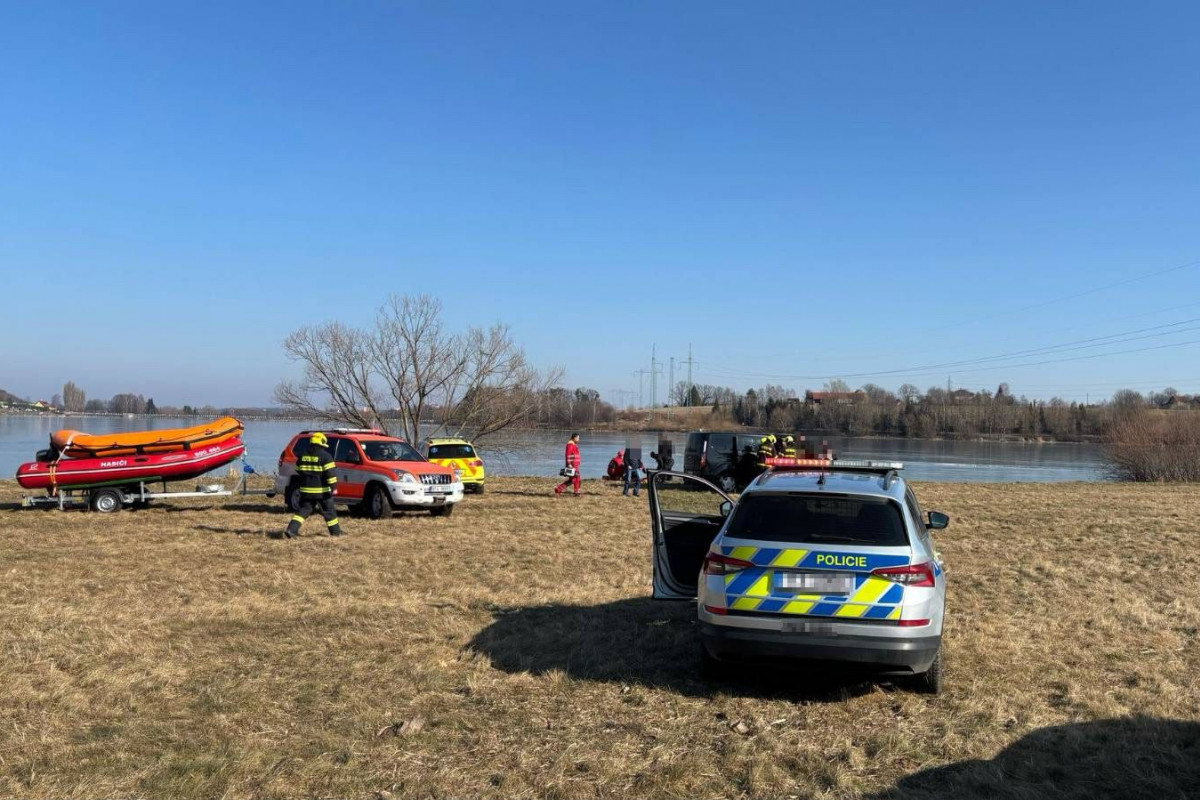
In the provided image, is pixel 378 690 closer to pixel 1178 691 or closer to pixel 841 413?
pixel 1178 691

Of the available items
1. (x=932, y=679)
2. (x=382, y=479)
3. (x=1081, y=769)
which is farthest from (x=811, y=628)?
(x=382, y=479)

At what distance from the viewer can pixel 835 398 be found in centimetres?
9550

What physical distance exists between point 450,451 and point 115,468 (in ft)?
25.7

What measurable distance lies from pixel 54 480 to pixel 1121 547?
1831 centimetres

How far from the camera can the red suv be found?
16.6m

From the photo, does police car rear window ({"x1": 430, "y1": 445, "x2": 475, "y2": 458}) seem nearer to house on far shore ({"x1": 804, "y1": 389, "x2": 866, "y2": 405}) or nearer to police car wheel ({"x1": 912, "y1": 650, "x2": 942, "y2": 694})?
police car wheel ({"x1": 912, "y1": 650, "x2": 942, "y2": 694})

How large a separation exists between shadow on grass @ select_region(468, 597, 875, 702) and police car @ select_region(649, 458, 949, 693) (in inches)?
12.5

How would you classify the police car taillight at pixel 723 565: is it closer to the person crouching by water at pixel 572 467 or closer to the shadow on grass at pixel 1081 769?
the shadow on grass at pixel 1081 769

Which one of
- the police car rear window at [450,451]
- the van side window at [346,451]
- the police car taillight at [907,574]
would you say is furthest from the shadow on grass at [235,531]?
the police car taillight at [907,574]

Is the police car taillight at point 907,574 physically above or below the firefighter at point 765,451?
below

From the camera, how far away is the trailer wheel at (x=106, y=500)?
17.5 metres

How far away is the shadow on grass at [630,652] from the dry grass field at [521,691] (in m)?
0.04

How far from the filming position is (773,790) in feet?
15.3

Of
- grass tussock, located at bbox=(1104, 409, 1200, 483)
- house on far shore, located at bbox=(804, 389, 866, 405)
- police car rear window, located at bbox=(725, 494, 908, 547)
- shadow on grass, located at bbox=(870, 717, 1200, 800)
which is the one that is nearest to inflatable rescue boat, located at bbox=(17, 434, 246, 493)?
police car rear window, located at bbox=(725, 494, 908, 547)
